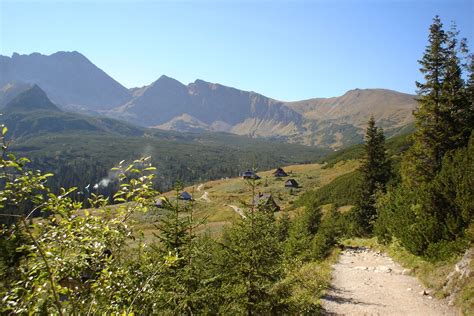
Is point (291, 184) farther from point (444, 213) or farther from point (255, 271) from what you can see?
point (255, 271)

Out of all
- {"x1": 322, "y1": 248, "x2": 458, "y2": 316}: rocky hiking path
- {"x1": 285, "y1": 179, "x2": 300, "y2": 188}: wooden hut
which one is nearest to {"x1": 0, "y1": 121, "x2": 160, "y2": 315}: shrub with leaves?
{"x1": 322, "y1": 248, "x2": 458, "y2": 316}: rocky hiking path

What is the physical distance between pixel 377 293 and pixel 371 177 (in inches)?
859

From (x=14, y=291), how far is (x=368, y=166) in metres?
36.1

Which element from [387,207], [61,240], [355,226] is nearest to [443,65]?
[387,207]

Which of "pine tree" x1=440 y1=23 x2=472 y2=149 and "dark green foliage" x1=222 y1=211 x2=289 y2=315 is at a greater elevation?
"pine tree" x1=440 y1=23 x2=472 y2=149

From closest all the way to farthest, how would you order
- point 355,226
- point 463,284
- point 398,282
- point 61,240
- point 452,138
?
point 61,240
point 463,284
point 398,282
point 452,138
point 355,226

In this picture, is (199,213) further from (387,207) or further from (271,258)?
(271,258)

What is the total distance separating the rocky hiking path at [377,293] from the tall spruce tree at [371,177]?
40.3 ft

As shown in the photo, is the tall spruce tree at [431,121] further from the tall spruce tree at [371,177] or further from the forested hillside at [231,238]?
the tall spruce tree at [371,177]

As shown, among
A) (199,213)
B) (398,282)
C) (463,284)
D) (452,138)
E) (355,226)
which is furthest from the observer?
(199,213)

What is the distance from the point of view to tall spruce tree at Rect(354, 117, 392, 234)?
3416 cm

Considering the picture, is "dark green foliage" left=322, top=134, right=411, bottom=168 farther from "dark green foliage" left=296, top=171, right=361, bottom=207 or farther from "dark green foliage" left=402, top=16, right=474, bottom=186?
"dark green foliage" left=402, top=16, right=474, bottom=186

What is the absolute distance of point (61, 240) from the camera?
4.70m

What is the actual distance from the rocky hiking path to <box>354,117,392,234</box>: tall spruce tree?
12286 millimetres
